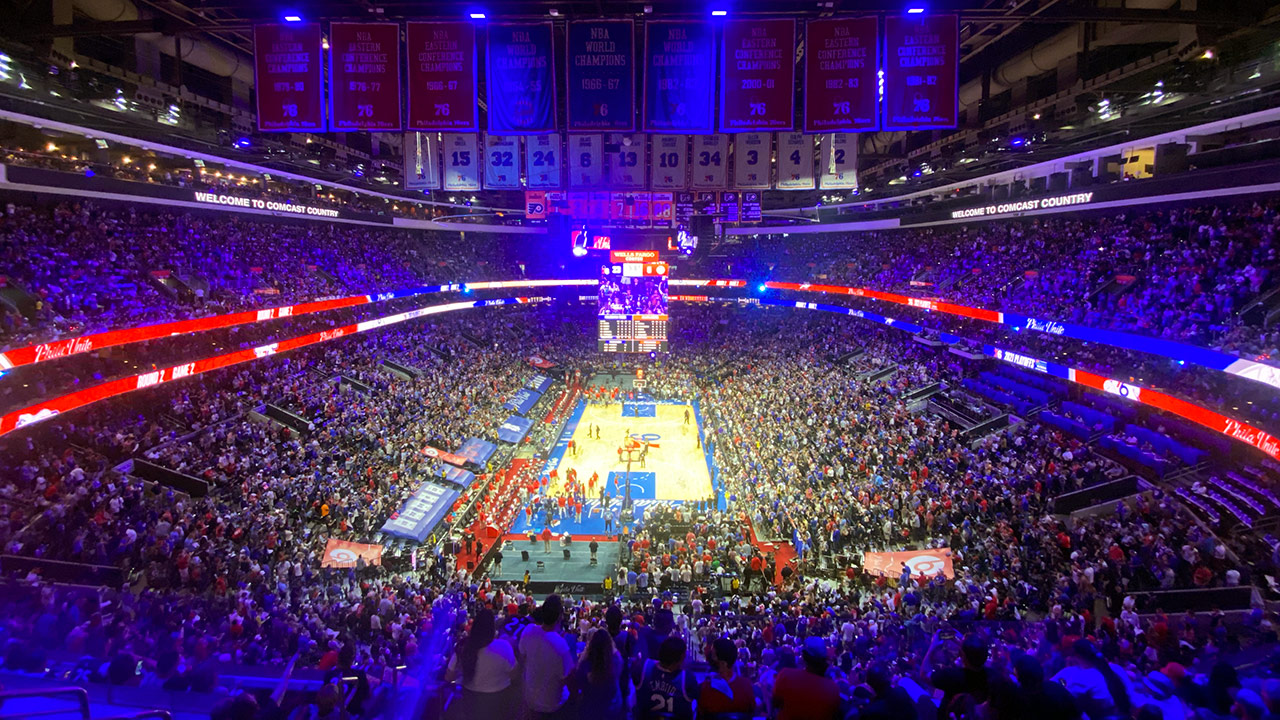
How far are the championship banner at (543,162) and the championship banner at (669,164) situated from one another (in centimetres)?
218

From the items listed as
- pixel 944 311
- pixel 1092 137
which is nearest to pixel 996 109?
pixel 1092 137

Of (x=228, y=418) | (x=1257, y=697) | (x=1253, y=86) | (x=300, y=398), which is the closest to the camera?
(x=1257, y=697)

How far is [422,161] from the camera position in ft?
43.9

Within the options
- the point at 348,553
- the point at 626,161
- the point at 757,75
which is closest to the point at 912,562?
the point at 757,75

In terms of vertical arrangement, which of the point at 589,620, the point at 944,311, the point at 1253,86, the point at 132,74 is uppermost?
the point at 132,74

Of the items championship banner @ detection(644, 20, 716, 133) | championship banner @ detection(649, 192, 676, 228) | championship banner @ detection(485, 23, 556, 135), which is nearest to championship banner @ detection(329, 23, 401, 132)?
championship banner @ detection(485, 23, 556, 135)

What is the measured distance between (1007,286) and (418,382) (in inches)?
959

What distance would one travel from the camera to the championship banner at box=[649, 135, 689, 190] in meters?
13.5

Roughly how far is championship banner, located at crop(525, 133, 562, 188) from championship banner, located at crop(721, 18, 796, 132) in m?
5.25

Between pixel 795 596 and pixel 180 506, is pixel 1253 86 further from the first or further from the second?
pixel 180 506

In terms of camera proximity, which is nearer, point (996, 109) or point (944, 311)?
point (996, 109)

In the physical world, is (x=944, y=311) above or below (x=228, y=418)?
above

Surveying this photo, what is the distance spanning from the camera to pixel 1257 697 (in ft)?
11.9

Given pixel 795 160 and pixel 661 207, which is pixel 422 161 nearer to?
pixel 795 160
